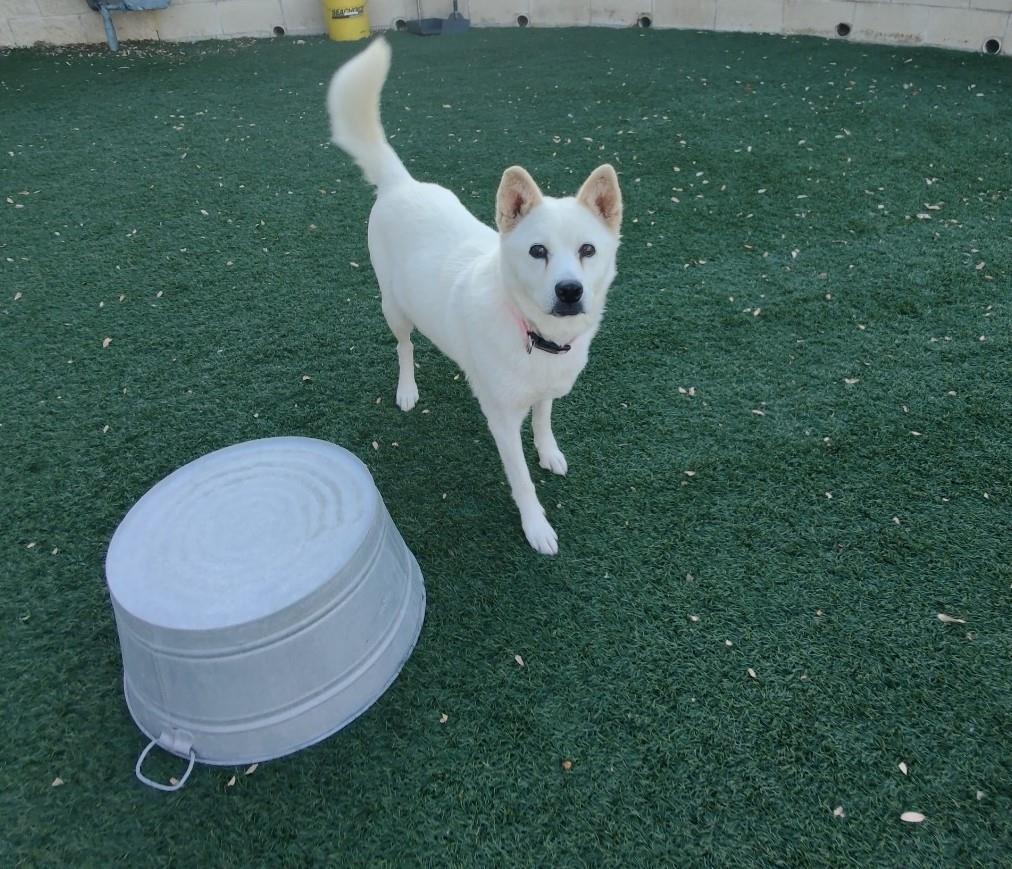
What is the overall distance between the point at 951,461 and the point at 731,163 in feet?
9.25

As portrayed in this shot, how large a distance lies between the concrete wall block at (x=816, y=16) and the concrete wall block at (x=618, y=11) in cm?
145

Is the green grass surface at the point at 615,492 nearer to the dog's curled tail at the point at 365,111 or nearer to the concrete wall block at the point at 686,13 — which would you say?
the dog's curled tail at the point at 365,111

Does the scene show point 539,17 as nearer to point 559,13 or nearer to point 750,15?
point 559,13

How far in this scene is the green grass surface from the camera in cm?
159

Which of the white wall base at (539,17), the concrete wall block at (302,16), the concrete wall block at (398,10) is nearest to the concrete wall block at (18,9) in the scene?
the white wall base at (539,17)

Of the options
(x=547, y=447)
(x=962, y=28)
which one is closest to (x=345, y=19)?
(x=962, y=28)

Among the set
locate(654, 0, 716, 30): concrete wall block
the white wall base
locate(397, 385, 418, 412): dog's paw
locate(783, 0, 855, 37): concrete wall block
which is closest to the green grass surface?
locate(397, 385, 418, 412): dog's paw

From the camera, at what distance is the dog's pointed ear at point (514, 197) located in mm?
1812

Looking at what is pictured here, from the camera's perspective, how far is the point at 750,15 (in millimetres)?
7035

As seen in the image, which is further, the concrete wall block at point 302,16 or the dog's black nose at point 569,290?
the concrete wall block at point 302,16

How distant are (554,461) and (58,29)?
8.66 meters

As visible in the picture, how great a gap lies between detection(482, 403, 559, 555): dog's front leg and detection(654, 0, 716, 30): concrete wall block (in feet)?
22.9

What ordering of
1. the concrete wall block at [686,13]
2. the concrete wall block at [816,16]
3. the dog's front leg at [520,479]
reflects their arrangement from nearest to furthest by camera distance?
the dog's front leg at [520,479]
the concrete wall block at [816,16]
the concrete wall block at [686,13]

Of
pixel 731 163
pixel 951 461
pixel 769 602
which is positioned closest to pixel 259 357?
pixel 769 602
